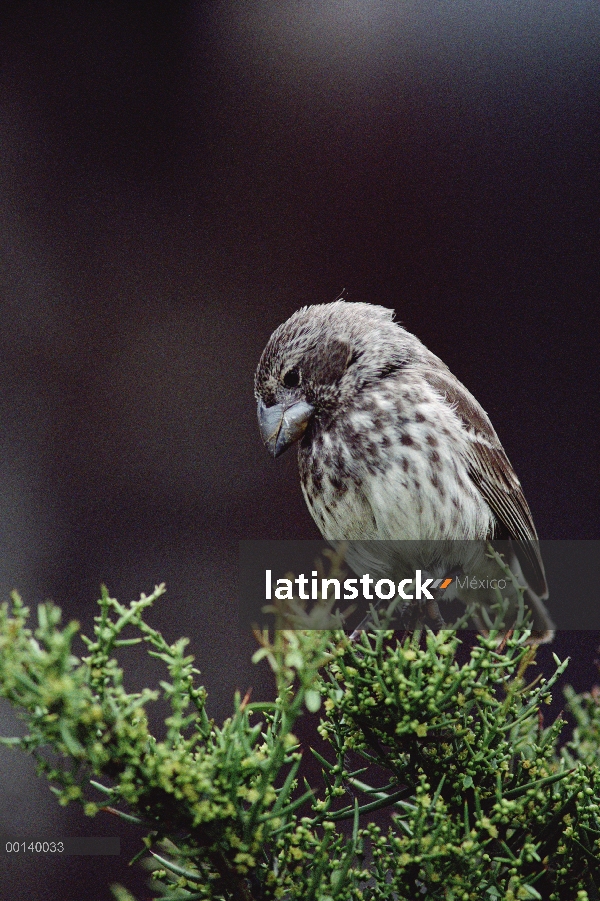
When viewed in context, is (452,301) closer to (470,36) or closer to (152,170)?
(470,36)

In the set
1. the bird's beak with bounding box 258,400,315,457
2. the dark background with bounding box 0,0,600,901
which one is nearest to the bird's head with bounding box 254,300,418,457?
the bird's beak with bounding box 258,400,315,457

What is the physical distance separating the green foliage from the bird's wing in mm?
336

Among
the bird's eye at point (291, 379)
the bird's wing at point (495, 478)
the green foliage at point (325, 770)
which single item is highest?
the bird's eye at point (291, 379)

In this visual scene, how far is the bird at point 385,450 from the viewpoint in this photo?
2.90ft

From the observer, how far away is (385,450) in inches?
34.8

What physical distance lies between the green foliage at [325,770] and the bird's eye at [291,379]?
15.3 inches

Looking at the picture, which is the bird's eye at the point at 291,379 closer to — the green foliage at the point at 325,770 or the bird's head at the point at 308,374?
the bird's head at the point at 308,374

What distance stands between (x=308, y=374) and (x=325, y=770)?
18.8 inches

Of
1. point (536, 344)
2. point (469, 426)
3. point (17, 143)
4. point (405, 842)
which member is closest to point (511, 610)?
point (469, 426)

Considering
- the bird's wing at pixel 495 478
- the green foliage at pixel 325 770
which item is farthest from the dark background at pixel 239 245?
the green foliage at pixel 325 770

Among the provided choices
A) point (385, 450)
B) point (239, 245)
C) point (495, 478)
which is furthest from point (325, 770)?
point (239, 245)

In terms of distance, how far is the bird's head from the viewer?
917mm

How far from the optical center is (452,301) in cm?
120

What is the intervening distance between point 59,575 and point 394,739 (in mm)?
714
